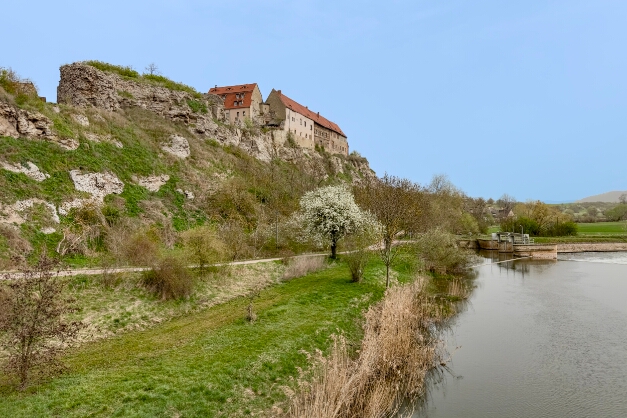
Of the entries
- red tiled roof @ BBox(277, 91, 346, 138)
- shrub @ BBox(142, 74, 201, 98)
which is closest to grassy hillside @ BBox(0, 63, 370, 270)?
shrub @ BBox(142, 74, 201, 98)

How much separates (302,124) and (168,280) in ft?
216

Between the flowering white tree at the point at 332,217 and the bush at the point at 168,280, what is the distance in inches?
567

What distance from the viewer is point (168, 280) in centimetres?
1834

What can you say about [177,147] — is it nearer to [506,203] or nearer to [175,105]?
[175,105]

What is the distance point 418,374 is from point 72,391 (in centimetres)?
1016

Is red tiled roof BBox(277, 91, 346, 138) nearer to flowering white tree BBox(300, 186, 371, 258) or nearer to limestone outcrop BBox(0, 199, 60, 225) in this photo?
flowering white tree BBox(300, 186, 371, 258)

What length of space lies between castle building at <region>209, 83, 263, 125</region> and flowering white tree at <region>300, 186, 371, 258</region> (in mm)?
43218

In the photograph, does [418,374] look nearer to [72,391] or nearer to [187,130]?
[72,391]

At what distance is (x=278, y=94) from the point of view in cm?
7738

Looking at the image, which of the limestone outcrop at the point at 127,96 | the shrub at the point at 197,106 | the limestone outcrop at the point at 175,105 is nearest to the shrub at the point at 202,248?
the limestone outcrop at the point at 175,105

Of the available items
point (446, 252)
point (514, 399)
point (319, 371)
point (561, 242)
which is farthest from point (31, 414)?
point (561, 242)

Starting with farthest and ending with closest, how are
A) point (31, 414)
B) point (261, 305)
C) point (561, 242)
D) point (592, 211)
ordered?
point (592, 211), point (561, 242), point (261, 305), point (31, 414)

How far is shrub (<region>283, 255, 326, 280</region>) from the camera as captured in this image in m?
27.0

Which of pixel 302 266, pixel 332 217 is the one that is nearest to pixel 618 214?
pixel 332 217
